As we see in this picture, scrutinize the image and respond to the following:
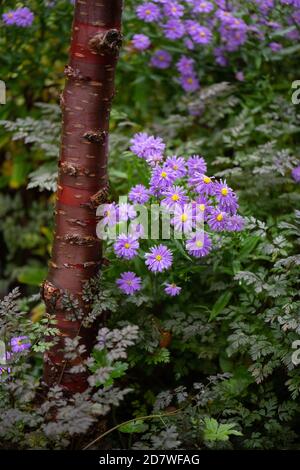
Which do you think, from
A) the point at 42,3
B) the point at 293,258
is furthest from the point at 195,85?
the point at 293,258

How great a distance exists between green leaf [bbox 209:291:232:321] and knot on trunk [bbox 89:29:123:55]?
921 mm

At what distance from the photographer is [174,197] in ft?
5.82

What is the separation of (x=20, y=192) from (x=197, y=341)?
6.14 ft

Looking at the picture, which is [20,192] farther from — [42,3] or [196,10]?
[196,10]

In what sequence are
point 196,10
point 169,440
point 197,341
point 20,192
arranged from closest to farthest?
point 169,440 → point 197,341 → point 196,10 → point 20,192

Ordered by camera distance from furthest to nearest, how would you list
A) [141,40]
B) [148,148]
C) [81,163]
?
[141,40]
[148,148]
[81,163]

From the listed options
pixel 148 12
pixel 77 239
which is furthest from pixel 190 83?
pixel 77 239

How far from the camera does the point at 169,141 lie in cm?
272

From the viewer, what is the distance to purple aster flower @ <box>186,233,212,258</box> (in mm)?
1797

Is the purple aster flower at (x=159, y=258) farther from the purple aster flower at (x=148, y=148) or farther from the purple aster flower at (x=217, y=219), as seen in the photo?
the purple aster flower at (x=148, y=148)

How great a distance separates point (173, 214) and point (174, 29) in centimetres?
123

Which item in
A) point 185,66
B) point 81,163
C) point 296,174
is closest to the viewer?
point 81,163

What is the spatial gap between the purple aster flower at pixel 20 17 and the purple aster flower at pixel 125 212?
1256 mm

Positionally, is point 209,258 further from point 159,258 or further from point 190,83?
point 190,83
